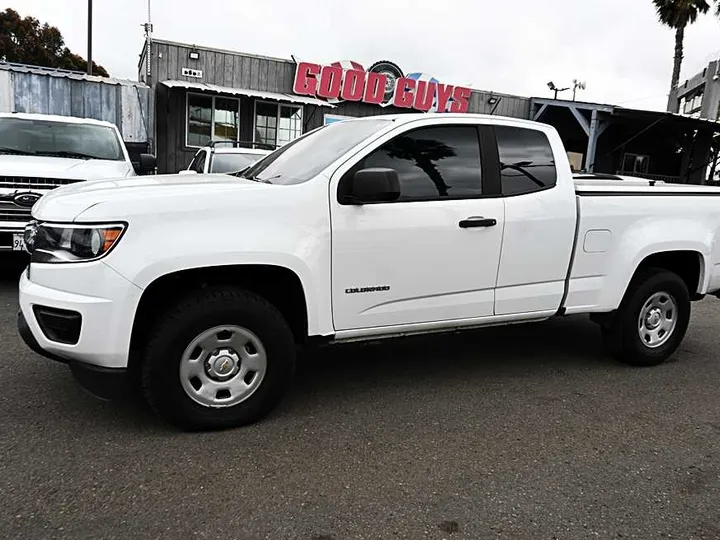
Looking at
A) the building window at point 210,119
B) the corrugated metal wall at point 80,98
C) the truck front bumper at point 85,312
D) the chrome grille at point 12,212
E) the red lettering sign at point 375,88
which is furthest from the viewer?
the red lettering sign at point 375,88

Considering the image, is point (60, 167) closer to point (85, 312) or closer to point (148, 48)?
point (85, 312)

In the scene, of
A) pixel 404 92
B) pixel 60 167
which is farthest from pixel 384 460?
pixel 404 92

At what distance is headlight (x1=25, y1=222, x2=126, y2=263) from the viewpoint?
293 cm

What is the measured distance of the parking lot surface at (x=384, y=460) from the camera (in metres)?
2.51

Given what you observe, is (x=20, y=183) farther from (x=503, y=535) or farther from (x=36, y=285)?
(x=503, y=535)

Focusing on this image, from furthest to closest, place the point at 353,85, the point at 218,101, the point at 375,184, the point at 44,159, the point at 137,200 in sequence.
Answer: the point at 353,85 < the point at 218,101 < the point at 44,159 < the point at 375,184 < the point at 137,200

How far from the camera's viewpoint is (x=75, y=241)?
297cm

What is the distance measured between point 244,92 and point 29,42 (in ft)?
90.8

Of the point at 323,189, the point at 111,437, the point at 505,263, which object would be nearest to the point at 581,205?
the point at 505,263

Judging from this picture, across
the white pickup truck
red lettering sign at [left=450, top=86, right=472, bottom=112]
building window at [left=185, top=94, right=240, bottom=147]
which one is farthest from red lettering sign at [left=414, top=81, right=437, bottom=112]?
the white pickup truck

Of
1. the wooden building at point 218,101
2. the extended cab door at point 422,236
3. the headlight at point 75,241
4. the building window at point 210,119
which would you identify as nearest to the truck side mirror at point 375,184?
the extended cab door at point 422,236

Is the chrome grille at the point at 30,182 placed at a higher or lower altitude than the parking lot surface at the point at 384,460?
higher

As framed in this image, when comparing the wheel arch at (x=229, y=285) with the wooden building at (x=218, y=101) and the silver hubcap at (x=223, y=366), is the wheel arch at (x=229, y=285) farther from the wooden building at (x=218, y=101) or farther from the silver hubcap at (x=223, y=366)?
the wooden building at (x=218, y=101)

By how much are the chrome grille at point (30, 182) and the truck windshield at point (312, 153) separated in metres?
3.03
